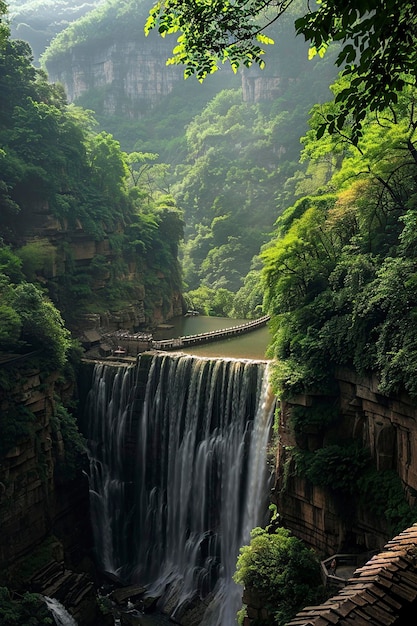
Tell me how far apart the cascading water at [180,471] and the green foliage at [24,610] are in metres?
4.27

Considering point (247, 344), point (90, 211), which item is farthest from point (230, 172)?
point (247, 344)

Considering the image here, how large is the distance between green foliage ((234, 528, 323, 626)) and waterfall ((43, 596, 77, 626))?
544 centimetres

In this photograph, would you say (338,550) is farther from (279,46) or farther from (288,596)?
(279,46)

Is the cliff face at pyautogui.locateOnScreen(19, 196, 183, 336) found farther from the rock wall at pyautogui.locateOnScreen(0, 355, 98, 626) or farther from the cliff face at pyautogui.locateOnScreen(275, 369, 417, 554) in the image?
the cliff face at pyautogui.locateOnScreen(275, 369, 417, 554)

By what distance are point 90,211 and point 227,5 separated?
81.1ft

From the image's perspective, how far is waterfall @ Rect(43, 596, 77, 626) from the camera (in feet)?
52.9

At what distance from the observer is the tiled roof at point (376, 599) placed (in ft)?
13.2

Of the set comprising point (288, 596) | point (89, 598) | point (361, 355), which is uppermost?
point (361, 355)

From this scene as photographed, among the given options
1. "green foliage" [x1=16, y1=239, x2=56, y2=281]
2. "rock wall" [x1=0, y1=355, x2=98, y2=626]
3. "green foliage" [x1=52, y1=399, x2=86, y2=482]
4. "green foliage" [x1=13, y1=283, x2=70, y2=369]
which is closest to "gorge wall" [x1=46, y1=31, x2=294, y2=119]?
"green foliage" [x1=16, y1=239, x2=56, y2=281]

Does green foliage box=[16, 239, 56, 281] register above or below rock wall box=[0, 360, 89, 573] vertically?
above

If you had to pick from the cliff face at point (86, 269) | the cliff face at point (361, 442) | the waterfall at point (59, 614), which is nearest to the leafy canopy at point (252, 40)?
the cliff face at point (361, 442)

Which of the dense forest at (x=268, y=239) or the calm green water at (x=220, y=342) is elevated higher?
the dense forest at (x=268, y=239)

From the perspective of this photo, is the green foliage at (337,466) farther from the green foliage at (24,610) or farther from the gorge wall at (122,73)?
the gorge wall at (122,73)

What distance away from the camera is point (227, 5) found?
6969 millimetres
